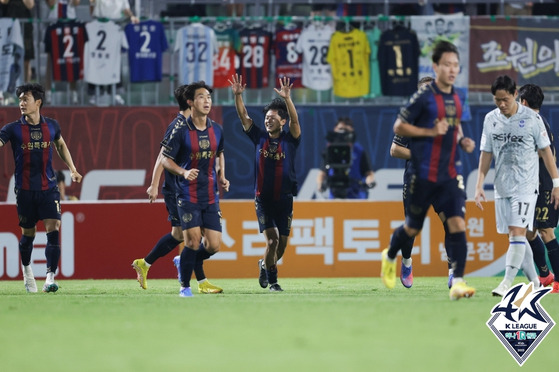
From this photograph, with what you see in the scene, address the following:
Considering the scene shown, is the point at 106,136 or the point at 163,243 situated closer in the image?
the point at 163,243

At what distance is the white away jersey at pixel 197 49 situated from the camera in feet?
65.5

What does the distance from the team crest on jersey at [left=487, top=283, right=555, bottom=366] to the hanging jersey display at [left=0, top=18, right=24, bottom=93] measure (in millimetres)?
13708

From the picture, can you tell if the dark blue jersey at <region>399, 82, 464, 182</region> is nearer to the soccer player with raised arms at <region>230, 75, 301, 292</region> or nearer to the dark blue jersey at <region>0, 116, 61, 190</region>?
the soccer player with raised arms at <region>230, 75, 301, 292</region>

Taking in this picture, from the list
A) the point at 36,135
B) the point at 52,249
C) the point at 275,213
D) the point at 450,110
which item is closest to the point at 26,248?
the point at 52,249

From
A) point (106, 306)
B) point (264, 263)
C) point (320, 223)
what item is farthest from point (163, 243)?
point (320, 223)

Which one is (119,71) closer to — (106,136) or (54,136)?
(106,136)

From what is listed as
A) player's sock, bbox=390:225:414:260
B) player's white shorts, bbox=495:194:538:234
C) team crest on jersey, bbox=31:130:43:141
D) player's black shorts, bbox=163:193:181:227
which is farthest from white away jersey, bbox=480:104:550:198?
team crest on jersey, bbox=31:130:43:141

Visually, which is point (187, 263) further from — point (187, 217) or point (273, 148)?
point (273, 148)

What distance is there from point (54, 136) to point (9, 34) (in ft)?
27.5

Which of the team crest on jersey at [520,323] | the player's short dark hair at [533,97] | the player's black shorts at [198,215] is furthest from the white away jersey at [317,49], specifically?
the team crest on jersey at [520,323]

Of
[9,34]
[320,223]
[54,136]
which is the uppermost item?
[9,34]

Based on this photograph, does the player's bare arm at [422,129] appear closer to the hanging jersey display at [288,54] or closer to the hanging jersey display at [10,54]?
the hanging jersey display at [288,54]

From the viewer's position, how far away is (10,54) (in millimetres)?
19750

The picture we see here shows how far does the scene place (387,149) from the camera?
20.1 meters
